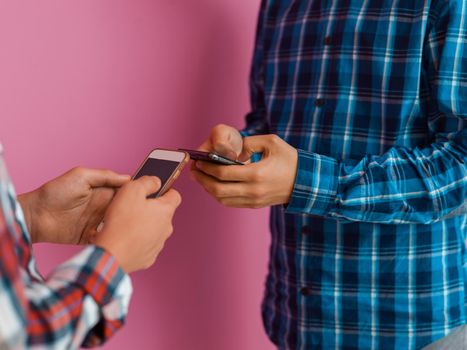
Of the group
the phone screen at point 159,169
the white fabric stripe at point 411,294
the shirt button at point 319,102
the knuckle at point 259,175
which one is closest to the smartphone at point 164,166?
the phone screen at point 159,169

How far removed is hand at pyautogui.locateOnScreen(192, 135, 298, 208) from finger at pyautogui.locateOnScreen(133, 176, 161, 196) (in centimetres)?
16

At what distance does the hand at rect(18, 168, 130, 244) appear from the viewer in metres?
0.85

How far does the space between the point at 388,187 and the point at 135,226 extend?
1.53 feet

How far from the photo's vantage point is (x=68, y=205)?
2.83 feet

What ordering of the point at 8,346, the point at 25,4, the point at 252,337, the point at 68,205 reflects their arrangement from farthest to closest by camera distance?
1. the point at 252,337
2. the point at 25,4
3. the point at 68,205
4. the point at 8,346

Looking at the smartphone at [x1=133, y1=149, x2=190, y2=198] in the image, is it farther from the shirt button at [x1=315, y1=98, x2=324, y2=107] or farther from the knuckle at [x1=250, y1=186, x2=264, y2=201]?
the shirt button at [x1=315, y1=98, x2=324, y2=107]

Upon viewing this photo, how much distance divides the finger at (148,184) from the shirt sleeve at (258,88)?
50cm

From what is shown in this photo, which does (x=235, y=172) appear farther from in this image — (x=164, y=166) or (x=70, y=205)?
(x=70, y=205)

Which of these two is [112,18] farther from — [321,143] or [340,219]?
[340,219]

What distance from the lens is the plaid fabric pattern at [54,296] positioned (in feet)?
1.60

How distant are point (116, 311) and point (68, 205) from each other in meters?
0.33

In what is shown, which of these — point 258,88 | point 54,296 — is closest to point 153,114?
point 258,88

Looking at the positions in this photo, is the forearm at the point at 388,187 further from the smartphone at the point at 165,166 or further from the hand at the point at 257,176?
the smartphone at the point at 165,166

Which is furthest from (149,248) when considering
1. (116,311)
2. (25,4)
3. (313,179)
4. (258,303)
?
(258,303)
